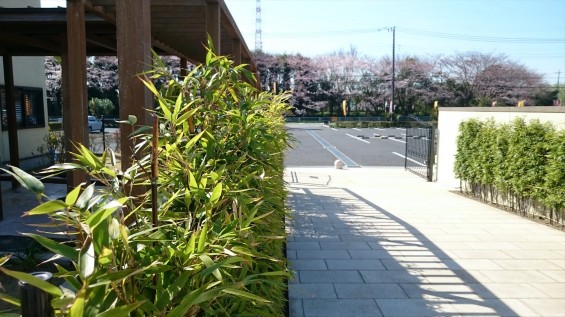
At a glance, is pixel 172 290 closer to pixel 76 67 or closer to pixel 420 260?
pixel 76 67

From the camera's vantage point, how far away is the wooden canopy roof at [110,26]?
4496 mm

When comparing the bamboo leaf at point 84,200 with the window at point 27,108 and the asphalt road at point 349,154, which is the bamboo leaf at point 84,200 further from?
the asphalt road at point 349,154

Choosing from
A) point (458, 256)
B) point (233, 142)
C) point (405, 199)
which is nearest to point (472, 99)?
point (405, 199)

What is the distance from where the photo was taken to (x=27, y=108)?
10633 millimetres

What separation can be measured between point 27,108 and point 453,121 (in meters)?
10.6

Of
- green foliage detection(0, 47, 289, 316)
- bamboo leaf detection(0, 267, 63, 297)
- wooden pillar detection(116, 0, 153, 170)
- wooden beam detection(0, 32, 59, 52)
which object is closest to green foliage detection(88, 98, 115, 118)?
wooden beam detection(0, 32, 59, 52)

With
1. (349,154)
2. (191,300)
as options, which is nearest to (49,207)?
(191,300)

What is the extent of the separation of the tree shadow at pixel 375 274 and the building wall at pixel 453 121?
3035 mm

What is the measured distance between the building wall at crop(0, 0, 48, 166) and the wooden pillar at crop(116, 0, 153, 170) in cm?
848

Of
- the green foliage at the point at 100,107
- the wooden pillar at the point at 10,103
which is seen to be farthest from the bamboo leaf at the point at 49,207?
the green foliage at the point at 100,107

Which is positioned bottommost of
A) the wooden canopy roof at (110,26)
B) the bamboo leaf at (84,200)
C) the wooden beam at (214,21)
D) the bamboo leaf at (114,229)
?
the bamboo leaf at (114,229)

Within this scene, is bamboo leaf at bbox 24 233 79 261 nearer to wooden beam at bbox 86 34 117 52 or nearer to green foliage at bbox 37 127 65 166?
wooden beam at bbox 86 34 117 52

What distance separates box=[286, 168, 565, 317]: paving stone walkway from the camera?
3768 millimetres

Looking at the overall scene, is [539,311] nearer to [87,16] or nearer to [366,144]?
[87,16]
